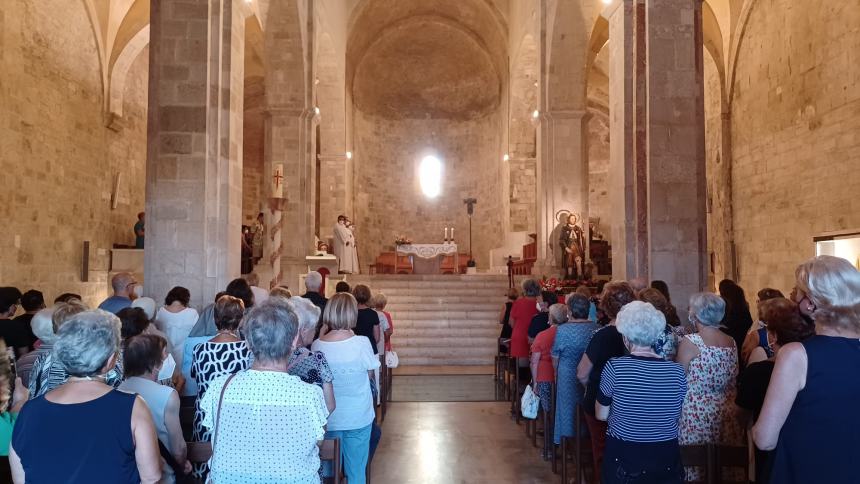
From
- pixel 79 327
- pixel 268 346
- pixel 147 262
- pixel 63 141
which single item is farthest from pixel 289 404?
pixel 63 141

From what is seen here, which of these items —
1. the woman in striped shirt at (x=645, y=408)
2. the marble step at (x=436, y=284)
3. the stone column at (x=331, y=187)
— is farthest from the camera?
the stone column at (x=331, y=187)

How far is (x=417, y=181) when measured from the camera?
26.0m

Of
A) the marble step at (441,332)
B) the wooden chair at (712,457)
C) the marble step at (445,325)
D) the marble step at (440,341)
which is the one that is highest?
the wooden chair at (712,457)

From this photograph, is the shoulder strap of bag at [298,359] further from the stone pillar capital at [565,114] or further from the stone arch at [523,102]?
the stone arch at [523,102]

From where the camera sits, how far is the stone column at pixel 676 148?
7.96 meters

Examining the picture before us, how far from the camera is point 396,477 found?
17.1 ft

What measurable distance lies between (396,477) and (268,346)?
311 cm

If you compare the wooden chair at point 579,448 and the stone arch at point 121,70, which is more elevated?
the stone arch at point 121,70

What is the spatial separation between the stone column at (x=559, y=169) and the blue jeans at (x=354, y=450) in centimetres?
1178

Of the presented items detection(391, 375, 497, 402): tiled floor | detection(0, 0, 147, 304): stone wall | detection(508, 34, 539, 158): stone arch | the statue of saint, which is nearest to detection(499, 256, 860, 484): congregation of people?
detection(391, 375, 497, 402): tiled floor

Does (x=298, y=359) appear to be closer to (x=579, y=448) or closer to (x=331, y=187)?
(x=579, y=448)

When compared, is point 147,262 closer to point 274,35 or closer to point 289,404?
point 289,404

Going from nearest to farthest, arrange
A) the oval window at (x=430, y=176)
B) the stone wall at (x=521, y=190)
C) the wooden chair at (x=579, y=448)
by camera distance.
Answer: the wooden chair at (x=579, y=448)
the stone wall at (x=521, y=190)
the oval window at (x=430, y=176)

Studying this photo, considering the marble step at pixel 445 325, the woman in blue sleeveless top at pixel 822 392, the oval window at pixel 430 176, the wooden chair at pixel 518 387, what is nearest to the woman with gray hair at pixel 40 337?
the woman in blue sleeveless top at pixel 822 392
